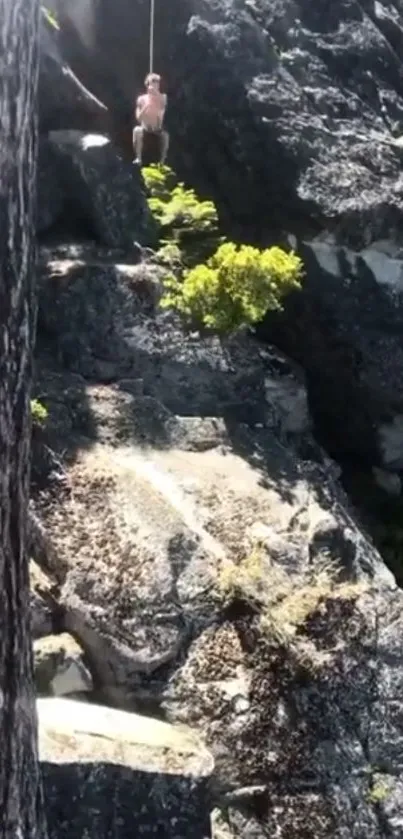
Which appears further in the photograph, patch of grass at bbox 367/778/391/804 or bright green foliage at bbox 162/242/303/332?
bright green foliage at bbox 162/242/303/332

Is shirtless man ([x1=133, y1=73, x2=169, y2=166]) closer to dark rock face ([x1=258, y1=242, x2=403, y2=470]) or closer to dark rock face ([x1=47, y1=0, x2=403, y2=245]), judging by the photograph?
dark rock face ([x1=47, y1=0, x2=403, y2=245])

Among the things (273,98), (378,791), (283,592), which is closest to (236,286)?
(283,592)

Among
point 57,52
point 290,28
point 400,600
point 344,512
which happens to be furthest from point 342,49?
point 400,600

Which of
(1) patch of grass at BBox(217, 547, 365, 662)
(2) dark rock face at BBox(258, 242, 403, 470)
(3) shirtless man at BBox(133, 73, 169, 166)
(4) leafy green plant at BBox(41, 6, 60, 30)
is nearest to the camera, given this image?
(1) patch of grass at BBox(217, 547, 365, 662)

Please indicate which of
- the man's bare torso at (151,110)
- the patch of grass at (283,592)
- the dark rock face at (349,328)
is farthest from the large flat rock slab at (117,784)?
the man's bare torso at (151,110)

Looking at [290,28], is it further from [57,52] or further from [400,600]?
[400,600]

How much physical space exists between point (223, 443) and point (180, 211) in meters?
3.26

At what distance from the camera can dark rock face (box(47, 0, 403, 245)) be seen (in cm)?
1314

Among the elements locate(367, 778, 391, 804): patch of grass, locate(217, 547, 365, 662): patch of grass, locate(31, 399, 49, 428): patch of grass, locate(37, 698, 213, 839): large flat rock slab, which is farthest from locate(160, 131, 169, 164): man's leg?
locate(367, 778, 391, 804): patch of grass

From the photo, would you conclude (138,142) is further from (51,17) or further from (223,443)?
(223,443)

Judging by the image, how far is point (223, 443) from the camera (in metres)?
10.7

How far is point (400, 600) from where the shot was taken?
940 centimetres

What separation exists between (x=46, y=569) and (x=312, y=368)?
550 centimetres

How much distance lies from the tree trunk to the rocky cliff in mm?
3829
